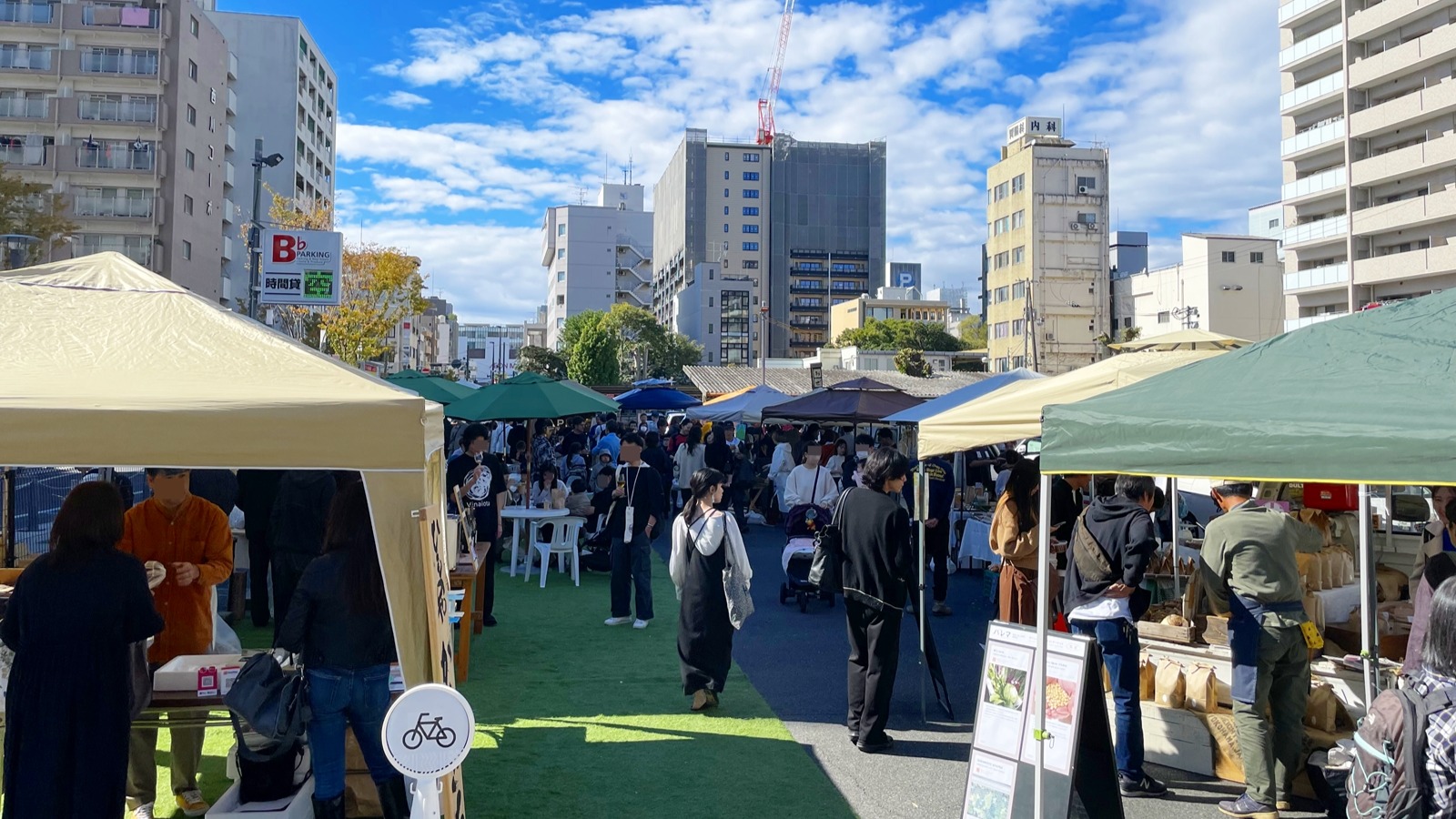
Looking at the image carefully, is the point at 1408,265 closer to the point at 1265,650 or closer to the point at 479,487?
the point at 479,487

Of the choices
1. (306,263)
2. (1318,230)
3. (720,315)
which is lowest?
(306,263)

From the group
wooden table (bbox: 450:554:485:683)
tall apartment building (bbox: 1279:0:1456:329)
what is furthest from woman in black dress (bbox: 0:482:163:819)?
tall apartment building (bbox: 1279:0:1456:329)

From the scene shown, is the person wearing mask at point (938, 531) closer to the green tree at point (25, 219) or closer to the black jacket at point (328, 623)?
the black jacket at point (328, 623)

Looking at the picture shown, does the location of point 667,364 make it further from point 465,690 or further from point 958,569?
point 465,690

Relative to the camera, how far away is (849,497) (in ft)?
18.9

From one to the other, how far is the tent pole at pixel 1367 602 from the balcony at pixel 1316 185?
41.4 metres

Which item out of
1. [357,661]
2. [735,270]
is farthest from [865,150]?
[357,661]

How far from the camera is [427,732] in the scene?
3.32 meters

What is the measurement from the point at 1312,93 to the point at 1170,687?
43664 mm

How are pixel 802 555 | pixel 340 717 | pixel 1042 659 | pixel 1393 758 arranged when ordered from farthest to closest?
pixel 802 555 < pixel 1042 659 < pixel 340 717 < pixel 1393 758

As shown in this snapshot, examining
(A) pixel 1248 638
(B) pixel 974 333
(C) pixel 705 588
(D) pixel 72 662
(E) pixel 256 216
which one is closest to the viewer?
(D) pixel 72 662

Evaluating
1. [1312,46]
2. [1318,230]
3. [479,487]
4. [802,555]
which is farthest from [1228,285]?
[479,487]

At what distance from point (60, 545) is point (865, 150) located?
11330 centimetres

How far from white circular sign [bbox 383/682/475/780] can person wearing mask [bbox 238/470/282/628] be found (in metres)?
5.73
